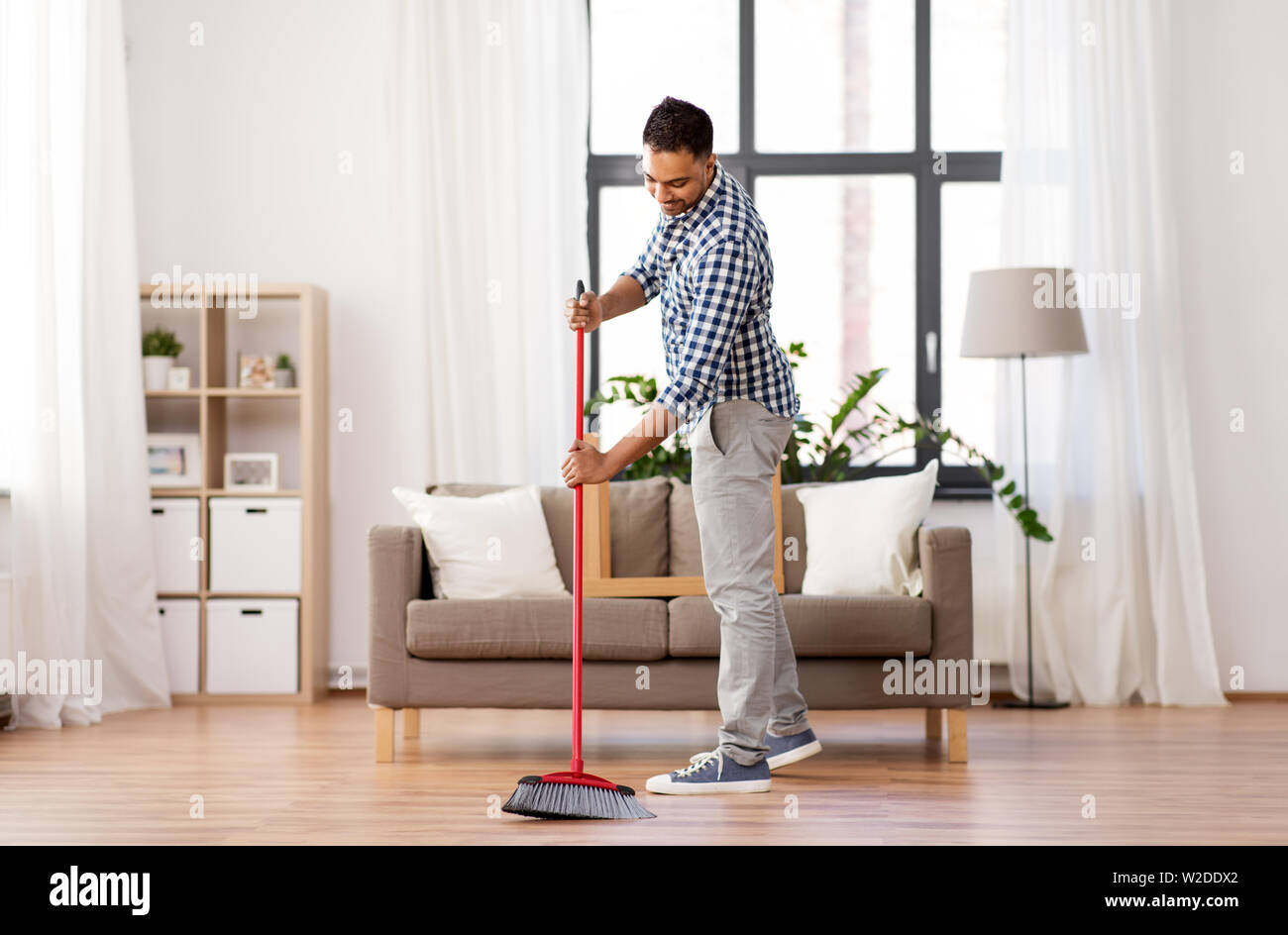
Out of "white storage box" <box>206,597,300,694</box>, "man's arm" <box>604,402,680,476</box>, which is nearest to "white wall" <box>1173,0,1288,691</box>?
"man's arm" <box>604,402,680,476</box>

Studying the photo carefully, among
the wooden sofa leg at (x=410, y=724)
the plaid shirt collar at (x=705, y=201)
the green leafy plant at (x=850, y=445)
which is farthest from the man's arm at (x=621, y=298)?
the wooden sofa leg at (x=410, y=724)

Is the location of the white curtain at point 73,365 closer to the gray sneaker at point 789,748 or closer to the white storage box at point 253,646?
the white storage box at point 253,646

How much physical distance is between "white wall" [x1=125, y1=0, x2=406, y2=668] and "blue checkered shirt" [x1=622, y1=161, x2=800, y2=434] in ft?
6.92

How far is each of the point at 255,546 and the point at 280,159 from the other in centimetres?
142

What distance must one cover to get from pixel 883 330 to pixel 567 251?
3.92ft

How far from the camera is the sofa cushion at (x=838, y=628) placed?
10.6 ft

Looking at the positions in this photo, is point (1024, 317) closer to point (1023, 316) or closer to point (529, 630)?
point (1023, 316)

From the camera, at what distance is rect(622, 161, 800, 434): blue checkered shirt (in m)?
2.65

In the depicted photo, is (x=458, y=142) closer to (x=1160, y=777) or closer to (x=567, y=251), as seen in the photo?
(x=567, y=251)

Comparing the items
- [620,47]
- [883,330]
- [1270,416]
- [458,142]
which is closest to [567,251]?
[458,142]

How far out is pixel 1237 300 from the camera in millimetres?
4586

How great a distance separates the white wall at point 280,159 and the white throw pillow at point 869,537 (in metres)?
1.83

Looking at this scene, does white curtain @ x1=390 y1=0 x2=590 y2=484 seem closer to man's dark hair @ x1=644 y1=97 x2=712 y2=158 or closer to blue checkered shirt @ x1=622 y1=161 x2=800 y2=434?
blue checkered shirt @ x1=622 y1=161 x2=800 y2=434

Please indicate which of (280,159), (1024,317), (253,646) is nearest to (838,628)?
(1024,317)
